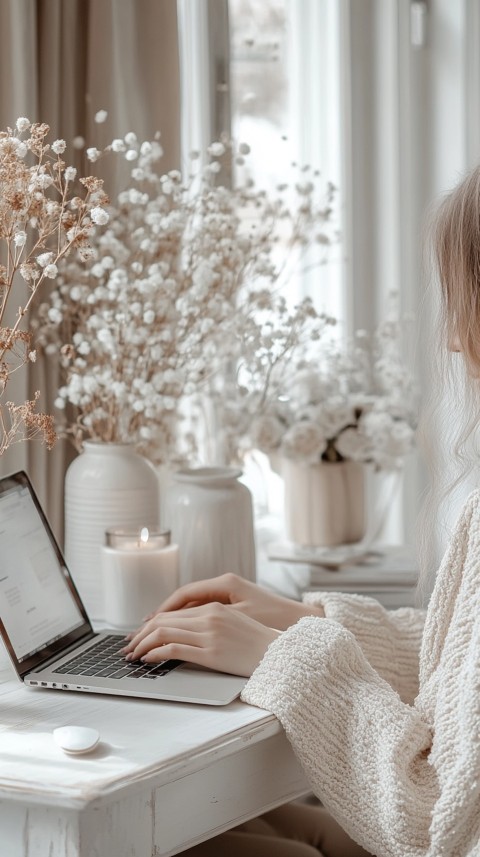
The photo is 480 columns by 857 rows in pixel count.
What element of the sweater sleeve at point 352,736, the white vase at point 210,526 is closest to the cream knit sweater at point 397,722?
the sweater sleeve at point 352,736

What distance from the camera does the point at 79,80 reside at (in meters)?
1.87

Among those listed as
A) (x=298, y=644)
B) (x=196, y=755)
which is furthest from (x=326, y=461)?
(x=196, y=755)

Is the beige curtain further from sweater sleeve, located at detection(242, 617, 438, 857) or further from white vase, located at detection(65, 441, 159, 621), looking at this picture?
sweater sleeve, located at detection(242, 617, 438, 857)

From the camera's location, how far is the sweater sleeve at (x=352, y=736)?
1113 mm

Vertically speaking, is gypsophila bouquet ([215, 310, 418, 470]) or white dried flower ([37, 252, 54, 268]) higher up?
white dried flower ([37, 252, 54, 268])

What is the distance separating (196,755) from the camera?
3.49ft

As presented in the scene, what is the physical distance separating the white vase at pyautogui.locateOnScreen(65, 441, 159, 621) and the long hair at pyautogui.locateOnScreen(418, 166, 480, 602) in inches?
15.9

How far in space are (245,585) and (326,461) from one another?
0.67 meters

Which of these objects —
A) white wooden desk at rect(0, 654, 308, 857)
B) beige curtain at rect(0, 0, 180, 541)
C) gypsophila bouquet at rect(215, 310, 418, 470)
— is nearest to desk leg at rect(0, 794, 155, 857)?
white wooden desk at rect(0, 654, 308, 857)

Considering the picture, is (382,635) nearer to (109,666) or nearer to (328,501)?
(109,666)

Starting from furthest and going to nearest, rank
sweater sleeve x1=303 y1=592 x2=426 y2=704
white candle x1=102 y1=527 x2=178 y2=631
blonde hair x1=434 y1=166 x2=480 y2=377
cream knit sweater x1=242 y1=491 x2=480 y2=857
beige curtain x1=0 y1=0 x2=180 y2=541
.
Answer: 1. beige curtain x1=0 y1=0 x2=180 y2=541
2. white candle x1=102 y1=527 x2=178 y2=631
3. sweater sleeve x1=303 y1=592 x2=426 y2=704
4. blonde hair x1=434 y1=166 x2=480 y2=377
5. cream knit sweater x1=242 y1=491 x2=480 y2=857

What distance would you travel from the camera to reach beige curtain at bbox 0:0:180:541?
1.68m

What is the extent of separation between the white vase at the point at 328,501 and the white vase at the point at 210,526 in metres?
0.44

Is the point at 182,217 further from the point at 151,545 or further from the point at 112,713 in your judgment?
the point at 112,713
